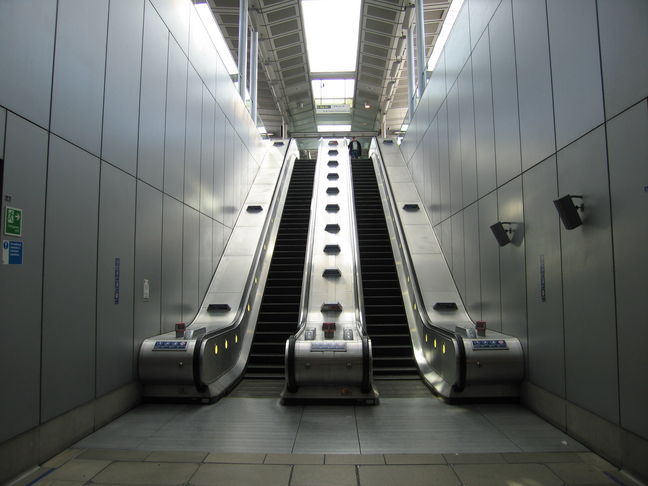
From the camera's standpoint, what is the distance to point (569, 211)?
13.9 ft

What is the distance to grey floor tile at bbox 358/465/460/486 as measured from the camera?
11.7ft

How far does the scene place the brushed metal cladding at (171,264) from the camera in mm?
6574

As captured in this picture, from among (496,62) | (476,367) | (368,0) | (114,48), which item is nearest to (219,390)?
(476,367)

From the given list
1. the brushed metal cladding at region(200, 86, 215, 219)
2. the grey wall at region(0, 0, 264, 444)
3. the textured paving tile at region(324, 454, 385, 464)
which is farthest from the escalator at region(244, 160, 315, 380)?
the textured paving tile at region(324, 454, 385, 464)

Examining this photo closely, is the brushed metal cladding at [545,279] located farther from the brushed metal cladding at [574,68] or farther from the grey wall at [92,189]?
the grey wall at [92,189]

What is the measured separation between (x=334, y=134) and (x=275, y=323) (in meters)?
20.3

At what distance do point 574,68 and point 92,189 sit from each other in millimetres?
4875

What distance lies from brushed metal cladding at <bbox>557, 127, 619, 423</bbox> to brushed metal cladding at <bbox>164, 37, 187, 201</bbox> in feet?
16.9

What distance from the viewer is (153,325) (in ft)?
20.3

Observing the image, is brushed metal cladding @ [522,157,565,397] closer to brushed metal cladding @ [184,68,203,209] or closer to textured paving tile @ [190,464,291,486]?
textured paving tile @ [190,464,291,486]

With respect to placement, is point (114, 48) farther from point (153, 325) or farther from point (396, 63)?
point (396, 63)

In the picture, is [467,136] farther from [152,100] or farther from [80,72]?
[80,72]

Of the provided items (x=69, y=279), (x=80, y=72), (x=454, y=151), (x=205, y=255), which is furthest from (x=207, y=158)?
(x=69, y=279)

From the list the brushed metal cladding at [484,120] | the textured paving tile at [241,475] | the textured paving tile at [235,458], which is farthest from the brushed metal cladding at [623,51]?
the textured paving tile at [235,458]
